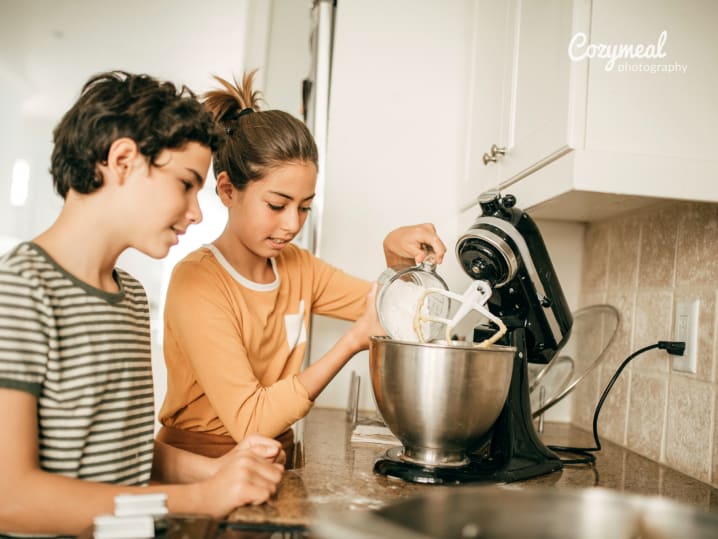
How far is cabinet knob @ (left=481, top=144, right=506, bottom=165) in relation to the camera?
120 centimetres

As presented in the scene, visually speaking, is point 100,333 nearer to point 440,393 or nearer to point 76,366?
point 76,366

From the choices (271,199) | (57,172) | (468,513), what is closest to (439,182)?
(271,199)

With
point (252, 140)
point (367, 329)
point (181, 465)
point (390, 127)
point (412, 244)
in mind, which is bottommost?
point (181, 465)

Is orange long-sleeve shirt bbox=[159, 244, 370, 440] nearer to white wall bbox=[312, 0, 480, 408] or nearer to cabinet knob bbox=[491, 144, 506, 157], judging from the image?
white wall bbox=[312, 0, 480, 408]

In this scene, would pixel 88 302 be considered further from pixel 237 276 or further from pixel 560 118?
pixel 560 118

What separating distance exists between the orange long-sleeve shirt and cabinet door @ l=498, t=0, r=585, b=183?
18.8 inches

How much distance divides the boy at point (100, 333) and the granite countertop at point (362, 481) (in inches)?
1.6

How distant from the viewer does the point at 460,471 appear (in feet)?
2.62

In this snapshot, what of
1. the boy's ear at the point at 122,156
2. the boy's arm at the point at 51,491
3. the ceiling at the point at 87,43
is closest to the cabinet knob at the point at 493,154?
the boy's ear at the point at 122,156

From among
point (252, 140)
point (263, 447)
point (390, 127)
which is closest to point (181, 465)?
point (263, 447)

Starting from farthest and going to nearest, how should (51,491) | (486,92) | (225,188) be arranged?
(486,92) < (225,188) < (51,491)

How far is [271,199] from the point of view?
1.15 meters

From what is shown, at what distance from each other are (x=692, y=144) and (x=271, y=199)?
0.70 metres

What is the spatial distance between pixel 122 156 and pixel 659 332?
963mm
